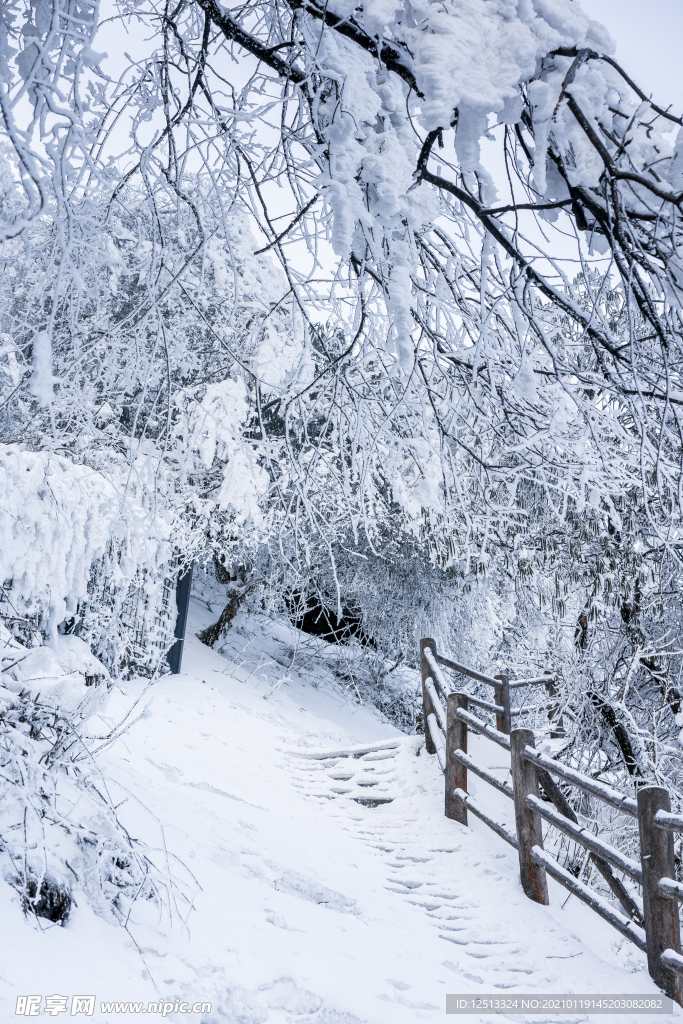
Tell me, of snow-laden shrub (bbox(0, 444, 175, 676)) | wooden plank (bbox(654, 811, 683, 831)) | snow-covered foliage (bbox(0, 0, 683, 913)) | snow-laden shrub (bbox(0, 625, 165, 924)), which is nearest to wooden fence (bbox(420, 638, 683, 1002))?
wooden plank (bbox(654, 811, 683, 831))

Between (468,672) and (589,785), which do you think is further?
(468,672)

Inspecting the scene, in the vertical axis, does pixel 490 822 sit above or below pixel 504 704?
below

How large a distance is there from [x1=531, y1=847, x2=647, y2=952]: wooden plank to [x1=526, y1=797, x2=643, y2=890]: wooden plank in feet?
0.70

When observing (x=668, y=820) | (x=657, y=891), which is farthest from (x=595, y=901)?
(x=668, y=820)

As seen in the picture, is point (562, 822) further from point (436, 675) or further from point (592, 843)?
point (436, 675)

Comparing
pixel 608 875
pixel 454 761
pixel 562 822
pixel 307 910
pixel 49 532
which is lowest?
pixel 608 875

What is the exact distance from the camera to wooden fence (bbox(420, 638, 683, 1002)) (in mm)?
3098

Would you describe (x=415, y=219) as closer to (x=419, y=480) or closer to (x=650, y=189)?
(x=650, y=189)

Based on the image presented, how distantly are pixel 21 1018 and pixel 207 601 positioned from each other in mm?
14125

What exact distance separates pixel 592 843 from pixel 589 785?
0.32 metres

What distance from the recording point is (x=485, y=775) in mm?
5246

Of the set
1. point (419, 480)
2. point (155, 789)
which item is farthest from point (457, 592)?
point (419, 480)

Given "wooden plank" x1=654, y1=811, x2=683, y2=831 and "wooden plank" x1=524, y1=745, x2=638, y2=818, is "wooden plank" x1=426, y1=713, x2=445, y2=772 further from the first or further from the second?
"wooden plank" x1=654, y1=811, x2=683, y2=831

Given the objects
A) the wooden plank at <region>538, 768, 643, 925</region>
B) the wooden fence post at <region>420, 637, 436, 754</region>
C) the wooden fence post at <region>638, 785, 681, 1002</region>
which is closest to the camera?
the wooden fence post at <region>638, 785, 681, 1002</region>
